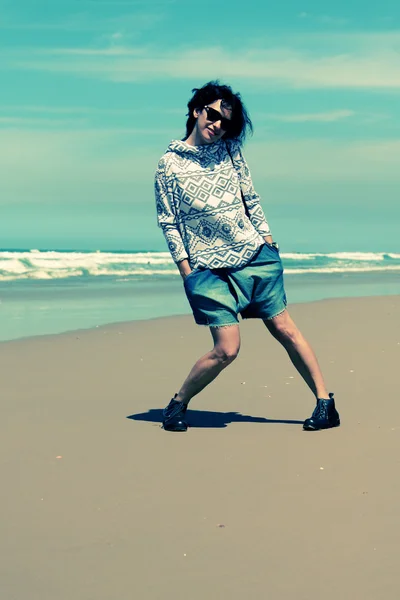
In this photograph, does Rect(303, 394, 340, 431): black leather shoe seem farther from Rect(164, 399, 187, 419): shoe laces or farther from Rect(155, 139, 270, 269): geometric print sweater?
Rect(155, 139, 270, 269): geometric print sweater

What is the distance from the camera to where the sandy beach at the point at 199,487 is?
9.86 ft

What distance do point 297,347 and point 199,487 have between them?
1.43 metres

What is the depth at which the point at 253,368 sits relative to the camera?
7426mm

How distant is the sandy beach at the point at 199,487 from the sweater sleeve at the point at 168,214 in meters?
1.02

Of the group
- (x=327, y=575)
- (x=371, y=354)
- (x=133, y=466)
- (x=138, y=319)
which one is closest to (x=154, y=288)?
(x=138, y=319)

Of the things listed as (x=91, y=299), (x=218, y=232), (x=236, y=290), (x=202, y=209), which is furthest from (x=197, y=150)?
(x=91, y=299)

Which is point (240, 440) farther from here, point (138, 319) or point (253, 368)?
point (138, 319)

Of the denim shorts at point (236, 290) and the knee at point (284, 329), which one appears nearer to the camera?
the denim shorts at point (236, 290)

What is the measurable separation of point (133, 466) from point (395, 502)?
1.29 meters

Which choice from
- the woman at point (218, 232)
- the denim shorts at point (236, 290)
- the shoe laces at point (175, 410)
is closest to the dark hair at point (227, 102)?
the woman at point (218, 232)

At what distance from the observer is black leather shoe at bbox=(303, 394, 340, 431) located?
5.07m

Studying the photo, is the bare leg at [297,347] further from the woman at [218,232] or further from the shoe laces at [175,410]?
the shoe laces at [175,410]

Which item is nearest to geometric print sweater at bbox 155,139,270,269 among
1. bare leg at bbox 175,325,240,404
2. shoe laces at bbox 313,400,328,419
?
bare leg at bbox 175,325,240,404

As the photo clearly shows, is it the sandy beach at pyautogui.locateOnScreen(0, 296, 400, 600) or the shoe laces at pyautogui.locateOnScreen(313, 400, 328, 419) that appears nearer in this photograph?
the sandy beach at pyautogui.locateOnScreen(0, 296, 400, 600)
